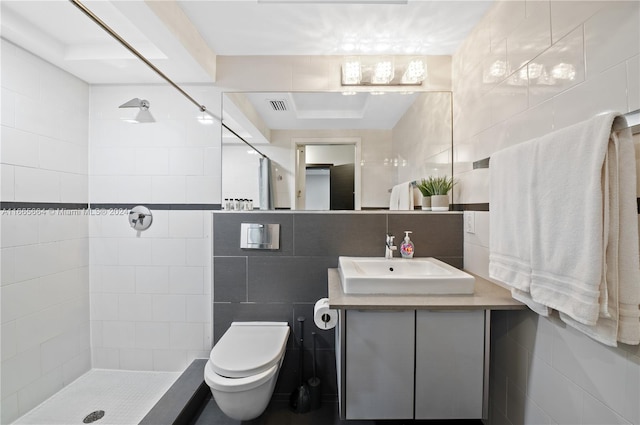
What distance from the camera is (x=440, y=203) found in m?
1.85

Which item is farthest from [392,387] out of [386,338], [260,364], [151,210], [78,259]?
[78,259]

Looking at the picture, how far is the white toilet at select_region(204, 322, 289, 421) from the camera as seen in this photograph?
130cm

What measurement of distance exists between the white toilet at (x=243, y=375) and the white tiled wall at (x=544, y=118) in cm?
118

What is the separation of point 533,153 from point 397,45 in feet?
4.04

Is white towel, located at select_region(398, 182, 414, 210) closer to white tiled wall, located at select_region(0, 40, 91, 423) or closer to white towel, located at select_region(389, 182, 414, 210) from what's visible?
white towel, located at select_region(389, 182, 414, 210)

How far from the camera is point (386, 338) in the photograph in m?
1.22

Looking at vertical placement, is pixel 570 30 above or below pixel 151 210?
above

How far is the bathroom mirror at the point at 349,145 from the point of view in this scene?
1901 mm

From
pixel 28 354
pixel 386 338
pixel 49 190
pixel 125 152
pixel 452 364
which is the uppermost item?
pixel 125 152

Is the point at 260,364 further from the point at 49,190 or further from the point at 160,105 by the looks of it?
the point at 160,105

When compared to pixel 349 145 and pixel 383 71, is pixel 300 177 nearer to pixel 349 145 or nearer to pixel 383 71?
pixel 349 145

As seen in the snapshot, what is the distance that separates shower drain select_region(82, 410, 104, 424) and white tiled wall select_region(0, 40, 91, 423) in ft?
1.10

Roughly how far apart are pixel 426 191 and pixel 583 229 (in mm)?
1107

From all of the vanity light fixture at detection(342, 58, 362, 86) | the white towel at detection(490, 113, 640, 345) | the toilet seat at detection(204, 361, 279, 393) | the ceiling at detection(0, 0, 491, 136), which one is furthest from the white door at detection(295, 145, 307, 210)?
the white towel at detection(490, 113, 640, 345)
